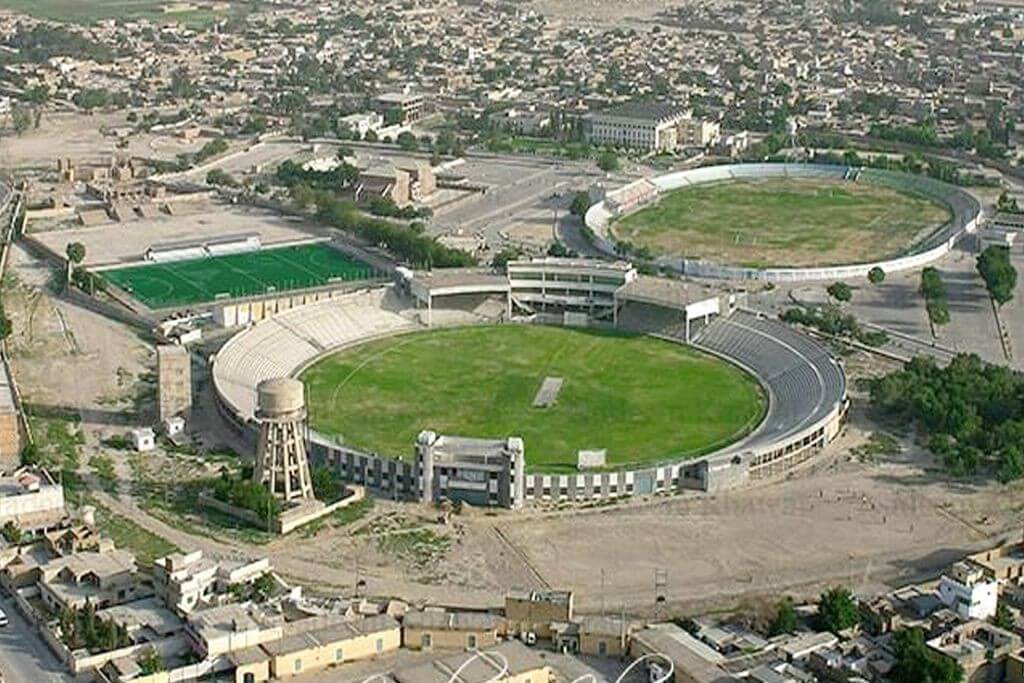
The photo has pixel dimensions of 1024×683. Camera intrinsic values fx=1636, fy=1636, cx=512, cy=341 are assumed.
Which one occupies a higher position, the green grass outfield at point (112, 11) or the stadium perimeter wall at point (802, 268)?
the green grass outfield at point (112, 11)

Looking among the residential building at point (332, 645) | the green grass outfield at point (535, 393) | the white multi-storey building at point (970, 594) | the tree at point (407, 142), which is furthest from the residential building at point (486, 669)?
the tree at point (407, 142)

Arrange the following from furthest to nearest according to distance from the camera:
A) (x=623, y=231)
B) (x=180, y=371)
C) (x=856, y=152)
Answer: (x=856, y=152), (x=623, y=231), (x=180, y=371)

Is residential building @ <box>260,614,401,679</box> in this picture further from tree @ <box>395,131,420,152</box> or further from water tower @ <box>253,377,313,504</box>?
tree @ <box>395,131,420,152</box>

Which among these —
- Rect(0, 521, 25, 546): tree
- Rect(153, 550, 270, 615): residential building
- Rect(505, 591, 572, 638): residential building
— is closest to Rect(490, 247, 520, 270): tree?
Rect(0, 521, 25, 546): tree

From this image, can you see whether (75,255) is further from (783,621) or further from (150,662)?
(783,621)

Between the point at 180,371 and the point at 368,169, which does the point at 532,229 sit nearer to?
the point at 368,169

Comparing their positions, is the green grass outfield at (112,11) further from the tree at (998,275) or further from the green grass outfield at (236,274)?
the tree at (998,275)

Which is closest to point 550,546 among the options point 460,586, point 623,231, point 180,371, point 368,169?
point 460,586
